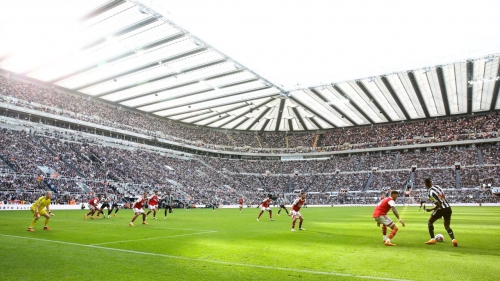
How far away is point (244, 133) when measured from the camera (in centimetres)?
8181

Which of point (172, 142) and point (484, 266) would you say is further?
point (172, 142)

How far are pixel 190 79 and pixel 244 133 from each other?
127 ft

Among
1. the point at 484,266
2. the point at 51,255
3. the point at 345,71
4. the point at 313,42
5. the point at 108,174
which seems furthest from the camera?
the point at 108,174

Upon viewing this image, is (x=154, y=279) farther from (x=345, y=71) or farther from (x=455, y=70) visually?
(x=455, y=70)

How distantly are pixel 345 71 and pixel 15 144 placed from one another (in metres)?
37.7

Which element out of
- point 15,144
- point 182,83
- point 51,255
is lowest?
point 51,255

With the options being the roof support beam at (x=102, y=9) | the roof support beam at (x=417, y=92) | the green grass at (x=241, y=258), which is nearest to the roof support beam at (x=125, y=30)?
the roof support beam at (x=102, y=9)

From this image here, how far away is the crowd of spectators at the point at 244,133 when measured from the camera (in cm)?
4656

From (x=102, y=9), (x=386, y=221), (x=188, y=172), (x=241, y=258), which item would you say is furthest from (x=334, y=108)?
(x=241, y=258)

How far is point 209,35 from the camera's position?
108 feet

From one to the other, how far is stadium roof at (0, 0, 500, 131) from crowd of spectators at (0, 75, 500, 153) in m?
2.23

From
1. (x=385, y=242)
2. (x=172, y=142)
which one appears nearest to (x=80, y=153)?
(x=172, y=142)

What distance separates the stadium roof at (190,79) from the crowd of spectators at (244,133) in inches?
87.8

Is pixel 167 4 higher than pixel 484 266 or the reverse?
higher
